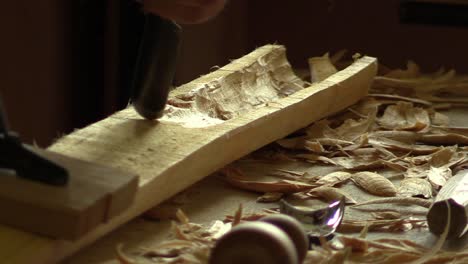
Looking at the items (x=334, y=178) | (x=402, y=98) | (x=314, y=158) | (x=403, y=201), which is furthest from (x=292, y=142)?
(x=402, y=98)

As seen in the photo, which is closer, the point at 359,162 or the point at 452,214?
the point at 452,214

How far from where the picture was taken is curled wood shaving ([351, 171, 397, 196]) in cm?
141

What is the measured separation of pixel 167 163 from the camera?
123 centimetres

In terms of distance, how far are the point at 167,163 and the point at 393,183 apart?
447mm

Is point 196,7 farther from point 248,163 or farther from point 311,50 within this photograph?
point 311,50

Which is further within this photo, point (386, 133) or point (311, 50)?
point (311, 50)

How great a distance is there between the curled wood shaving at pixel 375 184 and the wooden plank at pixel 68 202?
48 centimetres

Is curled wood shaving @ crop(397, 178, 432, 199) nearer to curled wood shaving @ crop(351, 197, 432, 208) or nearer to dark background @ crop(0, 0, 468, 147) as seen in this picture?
curled wood shaving @ crop(351, 197, 432, 208)

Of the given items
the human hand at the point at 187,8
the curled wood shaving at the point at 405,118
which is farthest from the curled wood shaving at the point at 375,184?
the human hand at the point at 187,8

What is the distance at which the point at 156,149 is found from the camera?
127 cm

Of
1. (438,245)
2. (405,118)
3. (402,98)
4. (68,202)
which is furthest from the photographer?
(402,98)

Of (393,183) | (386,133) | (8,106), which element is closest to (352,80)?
(386,133)

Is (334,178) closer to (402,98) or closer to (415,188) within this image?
(415,188)

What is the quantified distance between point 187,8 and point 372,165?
0.54 m
